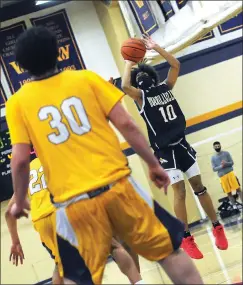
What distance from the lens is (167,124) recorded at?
5.92 metres

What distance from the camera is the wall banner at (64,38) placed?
13.0m

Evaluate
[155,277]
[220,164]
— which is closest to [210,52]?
[220,164]

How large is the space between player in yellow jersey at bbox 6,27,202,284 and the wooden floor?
11.6ft

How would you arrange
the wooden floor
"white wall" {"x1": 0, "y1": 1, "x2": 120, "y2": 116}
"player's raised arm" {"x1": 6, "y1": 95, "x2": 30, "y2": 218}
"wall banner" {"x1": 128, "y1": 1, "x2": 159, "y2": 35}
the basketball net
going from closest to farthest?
"player's raised arm" {"x1": 6, "y1": 95, "x2": 30, "y2": 218}
the wooden floor
the basketball net
"wall banner" {"x1": 128, "y1": 1, "x2": 159, "y2": 35}
"white wall" {"x1": 0, "y1": 1, "x2": 120, "y2": 116}

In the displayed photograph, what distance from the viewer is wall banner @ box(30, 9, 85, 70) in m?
13.0

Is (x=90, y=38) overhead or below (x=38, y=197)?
overhead

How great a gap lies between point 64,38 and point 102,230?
10252 mm

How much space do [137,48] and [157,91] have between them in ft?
1.57

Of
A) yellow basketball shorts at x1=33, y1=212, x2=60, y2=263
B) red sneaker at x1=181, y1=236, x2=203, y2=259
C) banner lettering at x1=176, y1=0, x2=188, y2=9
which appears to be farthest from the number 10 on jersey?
banner lettering at x1=176, y1=0, x2=188, y2=9

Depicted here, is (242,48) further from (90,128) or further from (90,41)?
(90,128)

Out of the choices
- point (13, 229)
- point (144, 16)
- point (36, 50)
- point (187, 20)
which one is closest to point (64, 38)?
point (144, 16)

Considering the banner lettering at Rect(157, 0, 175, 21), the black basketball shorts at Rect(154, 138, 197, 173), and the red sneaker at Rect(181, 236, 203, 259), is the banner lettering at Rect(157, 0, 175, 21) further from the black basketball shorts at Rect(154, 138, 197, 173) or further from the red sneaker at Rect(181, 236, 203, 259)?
the red sneaker at Rect(181, 236, 203, 259)

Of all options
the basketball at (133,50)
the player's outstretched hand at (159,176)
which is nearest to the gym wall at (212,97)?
the basketball at (133,50)

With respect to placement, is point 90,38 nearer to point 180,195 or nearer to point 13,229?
point 180,195
